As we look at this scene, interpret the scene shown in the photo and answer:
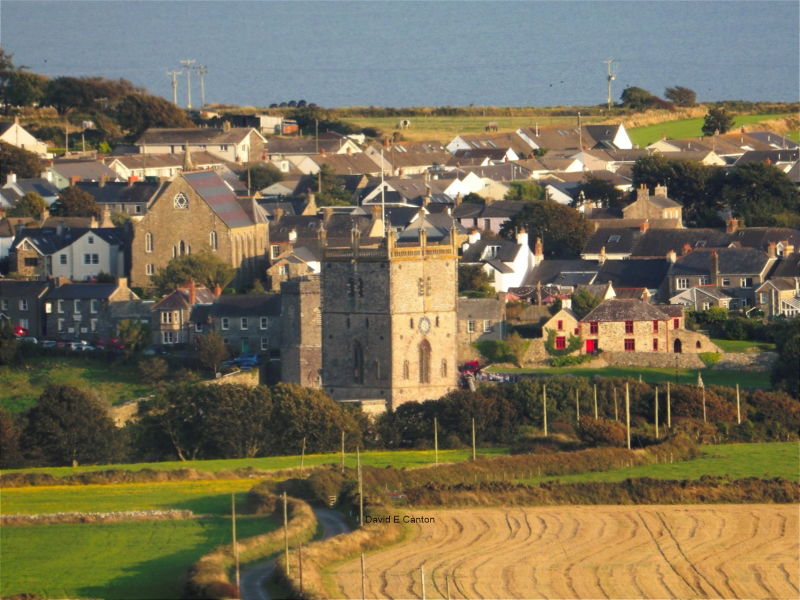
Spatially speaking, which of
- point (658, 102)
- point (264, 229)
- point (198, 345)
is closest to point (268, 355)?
point (198, 345)

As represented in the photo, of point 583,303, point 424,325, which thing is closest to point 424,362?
point 424,325

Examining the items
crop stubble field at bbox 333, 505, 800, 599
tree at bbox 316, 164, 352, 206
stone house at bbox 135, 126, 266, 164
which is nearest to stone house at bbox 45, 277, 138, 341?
tree at bbox 316, 164, 352, 206

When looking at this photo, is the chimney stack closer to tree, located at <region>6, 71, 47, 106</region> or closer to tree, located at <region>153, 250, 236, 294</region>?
tree, located at <region>153, 250, 236, 294</region>

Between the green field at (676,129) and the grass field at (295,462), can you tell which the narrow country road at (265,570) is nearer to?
the grass field at (295,462)

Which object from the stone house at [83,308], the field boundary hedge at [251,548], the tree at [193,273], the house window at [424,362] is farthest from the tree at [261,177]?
the field boundary hedge at [251,548]

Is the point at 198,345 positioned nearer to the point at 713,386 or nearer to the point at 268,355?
the point at 268,355
